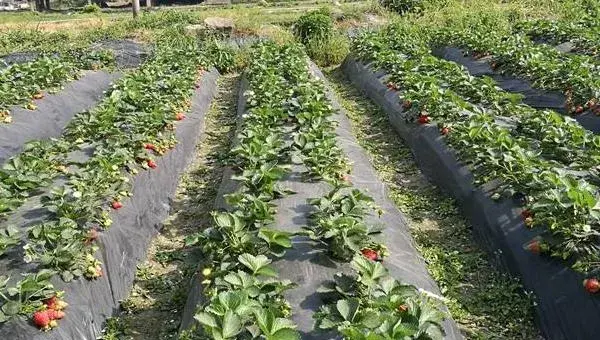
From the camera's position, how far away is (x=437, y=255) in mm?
4789

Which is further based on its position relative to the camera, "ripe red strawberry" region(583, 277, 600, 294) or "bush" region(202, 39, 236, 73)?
"bush" region(202, 39, 236, 73)

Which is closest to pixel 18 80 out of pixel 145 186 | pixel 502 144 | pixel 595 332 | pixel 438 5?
pixel 145 186

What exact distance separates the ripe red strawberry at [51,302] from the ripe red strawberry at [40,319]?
96 mm

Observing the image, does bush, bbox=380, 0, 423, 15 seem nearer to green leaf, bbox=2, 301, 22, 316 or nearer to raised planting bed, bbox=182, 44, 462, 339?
raised planting bed, bbox=182, 44, 462, 339

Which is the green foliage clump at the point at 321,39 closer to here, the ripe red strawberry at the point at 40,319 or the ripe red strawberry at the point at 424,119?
the ripe red strawberry at the point at 424,119

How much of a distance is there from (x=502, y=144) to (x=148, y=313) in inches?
133

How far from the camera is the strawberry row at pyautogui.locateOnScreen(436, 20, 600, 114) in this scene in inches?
291

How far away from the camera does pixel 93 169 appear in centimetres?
509

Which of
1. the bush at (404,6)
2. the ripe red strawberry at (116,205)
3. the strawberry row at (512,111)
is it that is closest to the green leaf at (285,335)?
the ripe red strawberry at (116,205)

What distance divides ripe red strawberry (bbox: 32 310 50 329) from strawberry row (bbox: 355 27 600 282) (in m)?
3.20

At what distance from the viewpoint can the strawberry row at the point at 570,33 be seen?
34.9 feet

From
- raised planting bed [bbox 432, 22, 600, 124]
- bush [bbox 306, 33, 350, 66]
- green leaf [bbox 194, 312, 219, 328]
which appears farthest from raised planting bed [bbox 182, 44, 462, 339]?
bush [bbox 306, 33, 350, 66]

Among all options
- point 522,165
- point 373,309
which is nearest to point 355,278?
point 373,309

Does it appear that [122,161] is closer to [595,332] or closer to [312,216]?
[312,216]
